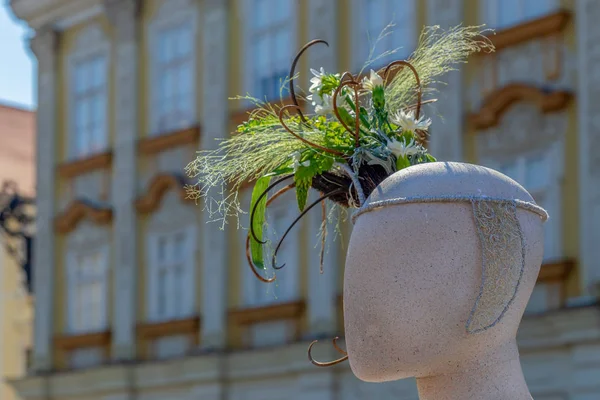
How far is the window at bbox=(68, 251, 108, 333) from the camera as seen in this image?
20234 mm

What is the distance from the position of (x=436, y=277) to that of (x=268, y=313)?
1404 centimetres

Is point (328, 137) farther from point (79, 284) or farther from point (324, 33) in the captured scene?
point (79, 284)

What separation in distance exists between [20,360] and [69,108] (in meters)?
8.72

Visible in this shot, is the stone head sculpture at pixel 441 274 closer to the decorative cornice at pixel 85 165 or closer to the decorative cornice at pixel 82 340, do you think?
the decorative cornice at pixel 82 340

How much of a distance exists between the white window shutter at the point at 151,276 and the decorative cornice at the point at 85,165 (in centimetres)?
137

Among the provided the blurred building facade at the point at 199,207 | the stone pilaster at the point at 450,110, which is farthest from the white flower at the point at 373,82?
the stone pilaster at the point at 450,110

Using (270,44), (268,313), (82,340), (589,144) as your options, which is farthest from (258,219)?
(82,340)

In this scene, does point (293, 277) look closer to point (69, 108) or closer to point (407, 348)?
point (69, 108)

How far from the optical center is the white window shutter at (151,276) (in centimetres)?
1939

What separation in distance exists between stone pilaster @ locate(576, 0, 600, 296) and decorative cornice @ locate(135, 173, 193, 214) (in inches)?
248

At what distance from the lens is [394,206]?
3.57 meters

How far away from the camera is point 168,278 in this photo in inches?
758

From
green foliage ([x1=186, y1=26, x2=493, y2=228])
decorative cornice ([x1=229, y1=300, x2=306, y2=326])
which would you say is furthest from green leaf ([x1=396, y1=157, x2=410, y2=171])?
decorative cornice ([x1=229, y1=300, x2=306, y2=326])

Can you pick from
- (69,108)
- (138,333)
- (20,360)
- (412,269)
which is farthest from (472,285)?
(20,360)
